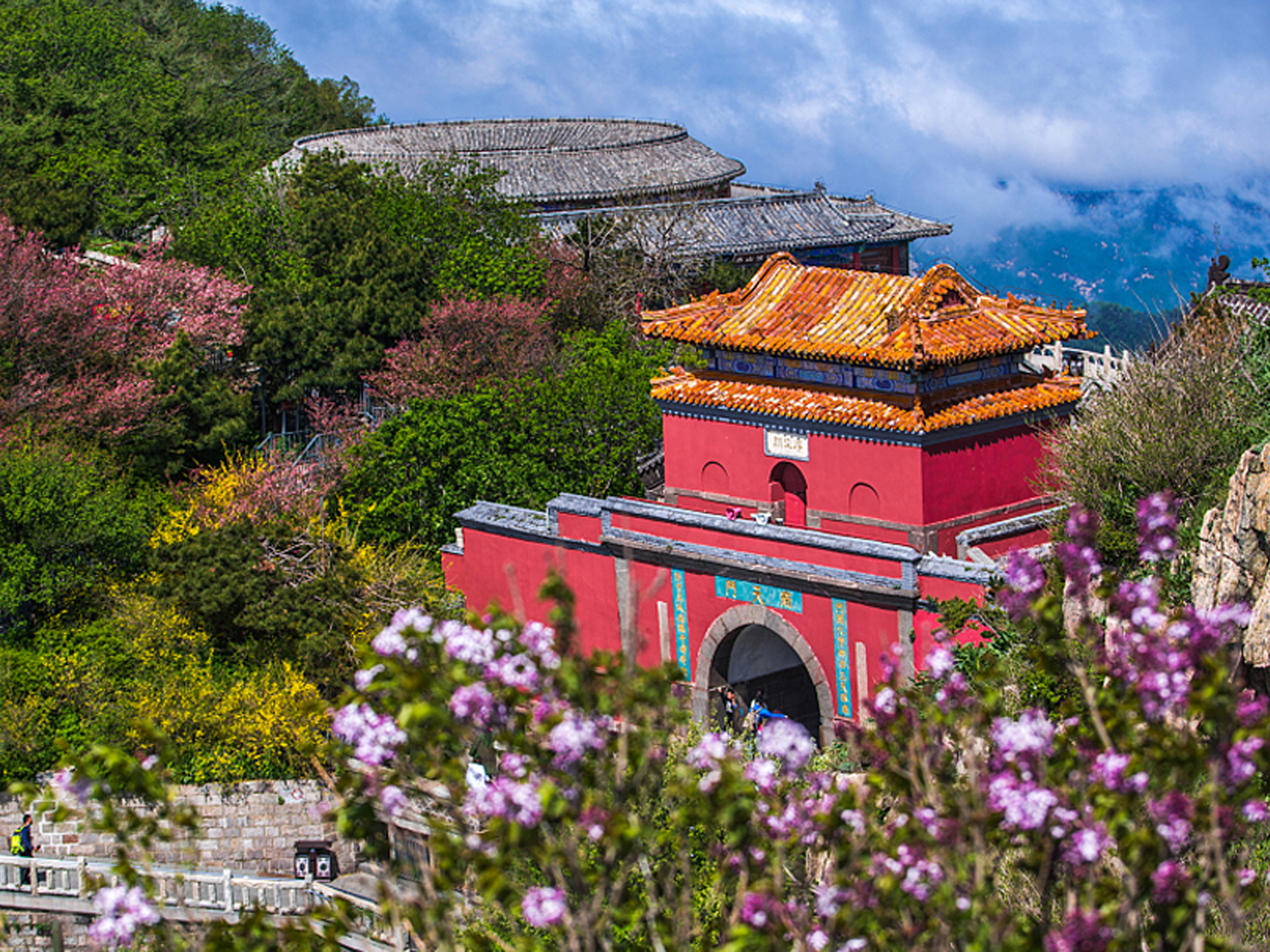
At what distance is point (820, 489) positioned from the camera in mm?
24125

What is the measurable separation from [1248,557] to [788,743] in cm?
807

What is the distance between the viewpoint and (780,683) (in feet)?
85.2

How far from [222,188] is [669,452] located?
28306 mm

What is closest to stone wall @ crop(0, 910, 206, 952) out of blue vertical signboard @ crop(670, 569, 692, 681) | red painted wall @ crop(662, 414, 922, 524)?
blue vertical signboard @ crop(670, 569, 692, 681)

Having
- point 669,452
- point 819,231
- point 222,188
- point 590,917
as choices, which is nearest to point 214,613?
point 669,452

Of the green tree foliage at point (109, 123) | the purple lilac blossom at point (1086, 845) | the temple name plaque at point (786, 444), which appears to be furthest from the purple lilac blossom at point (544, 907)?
the green tree foliage at point (109, 123)

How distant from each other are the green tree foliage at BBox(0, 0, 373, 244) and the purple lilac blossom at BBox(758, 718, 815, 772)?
3544 cm

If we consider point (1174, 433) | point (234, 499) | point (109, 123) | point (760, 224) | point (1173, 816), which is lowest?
point (1173, 816)

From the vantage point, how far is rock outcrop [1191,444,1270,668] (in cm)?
1388

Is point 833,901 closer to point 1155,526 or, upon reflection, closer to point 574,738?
point 574,738

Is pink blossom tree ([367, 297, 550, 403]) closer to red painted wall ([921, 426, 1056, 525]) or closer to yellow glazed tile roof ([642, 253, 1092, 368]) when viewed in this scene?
yellow glazed tile roof ([642, 253, 1092, 368])

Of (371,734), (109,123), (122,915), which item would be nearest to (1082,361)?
(371,734)

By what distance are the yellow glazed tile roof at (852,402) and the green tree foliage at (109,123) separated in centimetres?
2206

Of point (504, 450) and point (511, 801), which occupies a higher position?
point (504, 450)
